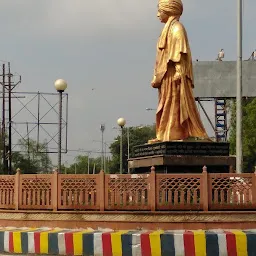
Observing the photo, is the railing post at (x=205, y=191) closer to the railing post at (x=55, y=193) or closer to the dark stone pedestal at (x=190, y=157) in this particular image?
the dark stone pedestal at (x=190, y=157)

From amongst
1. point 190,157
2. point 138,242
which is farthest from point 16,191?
point 190,157

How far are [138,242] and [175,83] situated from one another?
5.89 meters

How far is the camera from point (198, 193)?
1213 centimetres

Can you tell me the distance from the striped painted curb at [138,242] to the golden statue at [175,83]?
4672 mm

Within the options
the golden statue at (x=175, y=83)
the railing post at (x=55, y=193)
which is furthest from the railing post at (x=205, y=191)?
the golden statue at (x=175, y=83)

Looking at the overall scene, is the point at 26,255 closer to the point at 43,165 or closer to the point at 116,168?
the point at 43,165

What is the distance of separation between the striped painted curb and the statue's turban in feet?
22.6

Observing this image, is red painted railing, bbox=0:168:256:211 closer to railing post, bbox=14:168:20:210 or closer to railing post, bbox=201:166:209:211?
railing post, bbox=201:166:209:211

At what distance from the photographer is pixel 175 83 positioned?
1600 cm

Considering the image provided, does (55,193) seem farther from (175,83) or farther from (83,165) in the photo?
(83,165)

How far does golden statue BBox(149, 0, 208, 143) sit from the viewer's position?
622 inches

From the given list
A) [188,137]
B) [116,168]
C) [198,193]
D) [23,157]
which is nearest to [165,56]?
[188,137]

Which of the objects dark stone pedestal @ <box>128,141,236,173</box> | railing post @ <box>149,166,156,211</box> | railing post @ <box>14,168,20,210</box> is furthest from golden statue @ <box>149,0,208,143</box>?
railing post @ <box>14,168,20,210</box>

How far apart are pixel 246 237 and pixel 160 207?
198 cm
